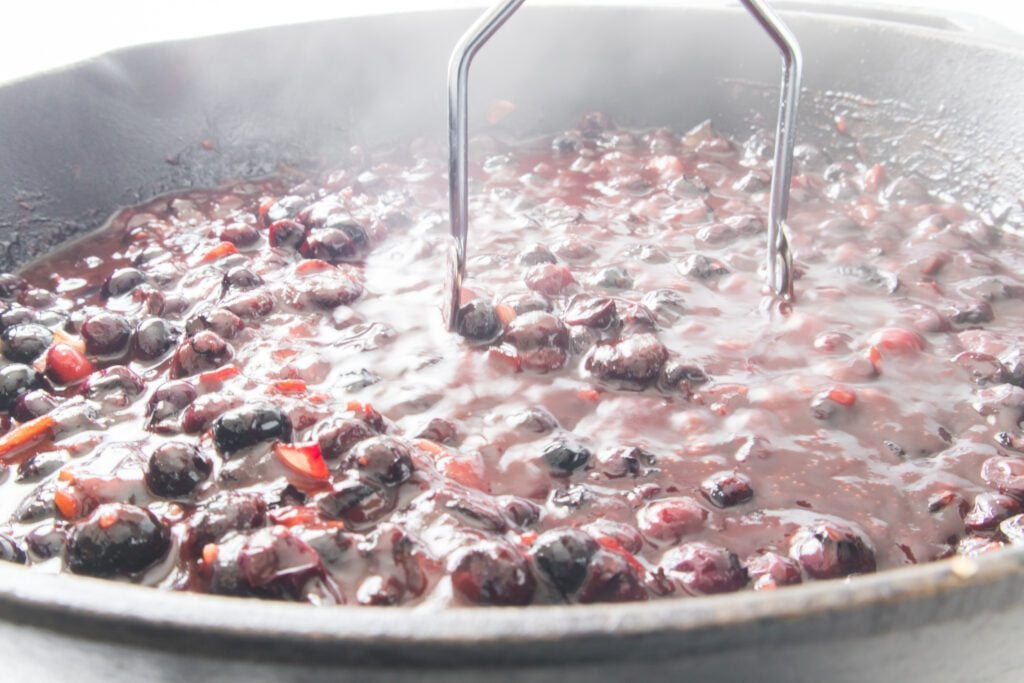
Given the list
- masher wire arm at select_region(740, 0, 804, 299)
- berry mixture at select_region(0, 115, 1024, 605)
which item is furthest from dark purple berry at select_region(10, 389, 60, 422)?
masher wire arm at select_region(740, 0, 804, 299)

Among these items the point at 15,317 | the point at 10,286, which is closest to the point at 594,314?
the point at 15,317

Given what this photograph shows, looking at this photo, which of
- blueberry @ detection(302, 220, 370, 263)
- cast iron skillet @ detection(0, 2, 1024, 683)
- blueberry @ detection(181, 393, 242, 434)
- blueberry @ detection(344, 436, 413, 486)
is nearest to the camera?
cast iron skillet @ detection(0, 2, 1024, 683)

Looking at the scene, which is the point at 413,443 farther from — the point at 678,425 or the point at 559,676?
the point at 559,676

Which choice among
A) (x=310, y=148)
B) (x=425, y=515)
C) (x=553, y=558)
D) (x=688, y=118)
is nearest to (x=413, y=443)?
(x=425, y=515)

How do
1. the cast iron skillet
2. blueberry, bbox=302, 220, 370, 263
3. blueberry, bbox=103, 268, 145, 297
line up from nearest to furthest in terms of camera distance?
the cast iron skillet, blueberry, bbox=103, 268, 145, 297, blueberry, bbox=302, 220, 370, 263

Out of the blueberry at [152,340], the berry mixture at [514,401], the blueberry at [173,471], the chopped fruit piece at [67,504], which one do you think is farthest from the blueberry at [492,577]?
the blueberry at [152,340]

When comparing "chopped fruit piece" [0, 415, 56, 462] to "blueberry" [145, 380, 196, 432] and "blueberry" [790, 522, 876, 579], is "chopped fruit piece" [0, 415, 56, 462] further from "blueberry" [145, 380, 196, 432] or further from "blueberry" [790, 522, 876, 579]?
"blueberry" [790, 522, 876, 579]

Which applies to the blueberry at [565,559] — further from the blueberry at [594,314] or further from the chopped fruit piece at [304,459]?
the blueberry at [594,314]

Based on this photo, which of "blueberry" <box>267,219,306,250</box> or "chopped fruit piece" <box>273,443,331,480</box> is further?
"blueberry" <box>267,219,306,250</box>
